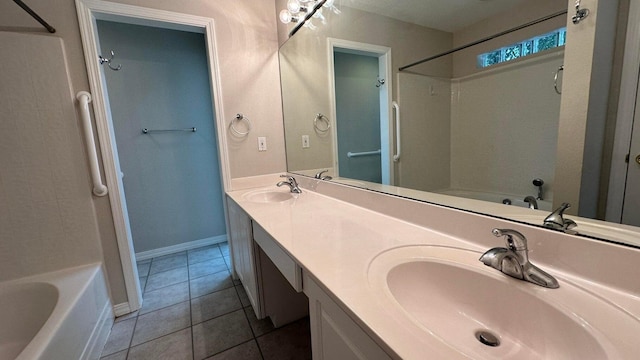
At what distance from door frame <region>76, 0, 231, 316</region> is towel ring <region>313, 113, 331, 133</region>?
2.35ft

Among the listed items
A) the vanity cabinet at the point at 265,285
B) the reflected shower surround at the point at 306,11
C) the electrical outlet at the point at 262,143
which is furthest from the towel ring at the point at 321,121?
the vanity cabinet at the point at 265,285

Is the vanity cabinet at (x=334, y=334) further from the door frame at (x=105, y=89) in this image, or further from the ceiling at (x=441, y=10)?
the door frame at (x=105, y=89)

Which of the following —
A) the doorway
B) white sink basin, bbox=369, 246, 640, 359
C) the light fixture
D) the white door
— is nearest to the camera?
white sink basin, bbox=369, 246, 640, 359

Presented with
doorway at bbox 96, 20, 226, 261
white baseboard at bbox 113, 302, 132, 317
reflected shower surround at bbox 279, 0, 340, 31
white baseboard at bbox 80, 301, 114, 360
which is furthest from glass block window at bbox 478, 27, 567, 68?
doorway at bbox 96, 20, 226, 261

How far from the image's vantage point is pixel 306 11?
174 cm

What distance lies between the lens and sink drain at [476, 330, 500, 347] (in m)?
0.58

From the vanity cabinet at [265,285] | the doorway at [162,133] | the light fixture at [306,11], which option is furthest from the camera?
the doorway at [162,133]

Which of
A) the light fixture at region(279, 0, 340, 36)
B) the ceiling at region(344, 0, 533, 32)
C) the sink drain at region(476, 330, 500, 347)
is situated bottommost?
the sink drain at region(476, 330, 500, 347)

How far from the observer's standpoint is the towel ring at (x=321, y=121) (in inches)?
76.2

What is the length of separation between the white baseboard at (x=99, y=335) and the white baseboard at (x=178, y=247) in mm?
994

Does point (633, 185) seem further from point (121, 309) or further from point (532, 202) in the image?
point (121, 309)

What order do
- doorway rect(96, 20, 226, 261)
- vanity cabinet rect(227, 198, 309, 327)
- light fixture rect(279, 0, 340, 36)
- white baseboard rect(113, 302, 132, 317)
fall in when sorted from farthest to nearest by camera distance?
doorway rect(96, 20, 226, 261) → white baseboard rect(113, 302, 132, 317) → light fixture rect(279, 0, 340, 36) → vanity cabinet rect(227, 198, 309, 327)

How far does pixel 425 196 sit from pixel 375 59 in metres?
0.85

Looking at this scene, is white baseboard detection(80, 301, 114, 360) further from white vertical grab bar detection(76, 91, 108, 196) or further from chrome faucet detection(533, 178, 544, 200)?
chrome faucet detection(533, 178, 544, 200)
